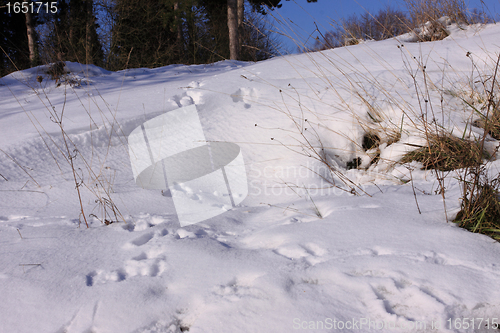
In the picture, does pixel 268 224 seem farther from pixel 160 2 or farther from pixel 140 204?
pixel 160 2

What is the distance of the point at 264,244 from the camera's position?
122cm

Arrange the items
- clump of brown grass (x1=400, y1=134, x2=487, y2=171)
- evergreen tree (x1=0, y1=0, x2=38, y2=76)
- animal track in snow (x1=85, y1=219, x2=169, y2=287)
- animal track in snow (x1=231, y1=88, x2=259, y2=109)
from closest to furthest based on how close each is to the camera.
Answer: animal track in snow (x1=85, y1=219, x2=169, y2=287) → clump of brown grass (x1=400, y1=134, x2=487, y2=171) → animal track in snow (x1=231, y1=88, x2=259, y2=109) → evergreen tree (x1=0, y1=0, x2=38, y2=76)

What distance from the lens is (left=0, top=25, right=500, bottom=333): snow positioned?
855 mm

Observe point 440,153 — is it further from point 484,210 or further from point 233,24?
point 233,24

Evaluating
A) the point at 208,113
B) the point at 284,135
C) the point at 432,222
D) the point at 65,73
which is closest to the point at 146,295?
the point at 432,222

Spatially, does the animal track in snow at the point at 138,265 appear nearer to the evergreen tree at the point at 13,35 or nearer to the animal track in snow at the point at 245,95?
the animal track in snow at the point at 245,95

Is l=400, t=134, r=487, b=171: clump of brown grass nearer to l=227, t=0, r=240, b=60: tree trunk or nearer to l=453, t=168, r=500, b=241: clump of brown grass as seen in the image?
l=453, t=168, r=500, b=241: clump of brown grass

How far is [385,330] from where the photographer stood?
2.60ft

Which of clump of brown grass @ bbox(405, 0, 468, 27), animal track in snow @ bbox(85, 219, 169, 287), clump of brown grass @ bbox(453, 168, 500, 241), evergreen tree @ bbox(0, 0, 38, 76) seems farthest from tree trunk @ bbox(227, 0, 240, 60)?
evergreen tree @ bbox(0, 0, 38, 76)

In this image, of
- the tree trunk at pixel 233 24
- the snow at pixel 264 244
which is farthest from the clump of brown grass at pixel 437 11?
the tree trunk at pixel 233 24

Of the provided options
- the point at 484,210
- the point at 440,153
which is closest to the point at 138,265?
the point at 484,210

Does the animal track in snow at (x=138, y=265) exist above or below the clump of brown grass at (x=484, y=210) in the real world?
below

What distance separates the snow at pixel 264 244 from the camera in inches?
33.7

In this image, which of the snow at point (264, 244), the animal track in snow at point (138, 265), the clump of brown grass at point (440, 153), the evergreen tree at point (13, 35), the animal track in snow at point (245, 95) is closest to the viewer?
the snow at point (264, 244)
